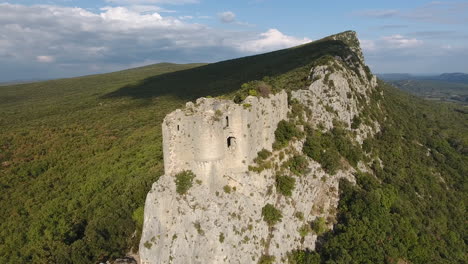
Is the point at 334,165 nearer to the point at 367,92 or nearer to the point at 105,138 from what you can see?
the point at 367,92

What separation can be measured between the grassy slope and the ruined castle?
11604 mm

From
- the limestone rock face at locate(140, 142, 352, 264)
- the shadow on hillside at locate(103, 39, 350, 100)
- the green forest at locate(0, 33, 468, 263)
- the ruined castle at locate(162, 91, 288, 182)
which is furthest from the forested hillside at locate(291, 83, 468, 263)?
the shadow on hillside at locate(103, 39, 350, 100)

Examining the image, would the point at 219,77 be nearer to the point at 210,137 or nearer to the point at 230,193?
the point at 230,193

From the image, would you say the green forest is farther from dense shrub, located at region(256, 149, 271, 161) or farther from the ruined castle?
dense shrub, located at region(256, 149, 271, 161)

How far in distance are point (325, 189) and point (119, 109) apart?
183ft

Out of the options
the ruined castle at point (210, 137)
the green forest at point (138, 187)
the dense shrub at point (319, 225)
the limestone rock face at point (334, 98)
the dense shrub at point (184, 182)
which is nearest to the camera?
the ruined castle at point (210, 137)

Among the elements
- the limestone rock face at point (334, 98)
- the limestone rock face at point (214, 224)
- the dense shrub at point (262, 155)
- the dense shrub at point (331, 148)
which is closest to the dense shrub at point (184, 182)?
the limestone rock face at point (214, 224)

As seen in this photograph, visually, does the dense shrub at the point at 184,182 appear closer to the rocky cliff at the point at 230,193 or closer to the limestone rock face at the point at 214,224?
the rocky cliff at the point at 230,193

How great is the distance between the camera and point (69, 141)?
49031 mm

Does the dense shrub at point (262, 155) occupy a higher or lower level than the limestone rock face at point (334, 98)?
lower

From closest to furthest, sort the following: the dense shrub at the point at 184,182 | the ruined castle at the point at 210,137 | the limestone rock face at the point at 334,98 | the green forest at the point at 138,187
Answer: the ruined castle at the point at 210,137 → the dense shrub at the point at 184,182 → the green forest at the point at 138,187 → the limestone rock face at the point at 334,98

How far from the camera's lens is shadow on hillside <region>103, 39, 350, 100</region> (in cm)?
7025

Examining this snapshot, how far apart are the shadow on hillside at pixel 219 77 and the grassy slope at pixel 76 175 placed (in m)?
4.16

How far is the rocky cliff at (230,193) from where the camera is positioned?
70.9ft
